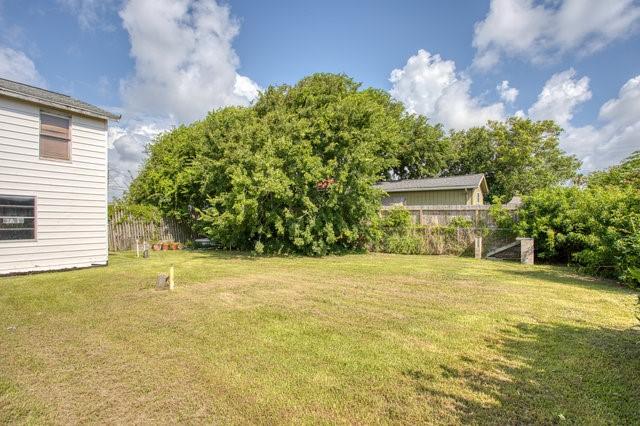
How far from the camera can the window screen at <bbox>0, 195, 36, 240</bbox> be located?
852 cm

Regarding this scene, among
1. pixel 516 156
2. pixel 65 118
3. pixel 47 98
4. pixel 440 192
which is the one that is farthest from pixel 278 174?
pixel 516 156

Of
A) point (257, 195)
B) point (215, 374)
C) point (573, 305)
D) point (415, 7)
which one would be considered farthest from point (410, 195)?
point (215, 374)

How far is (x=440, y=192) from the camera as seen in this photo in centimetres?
2195

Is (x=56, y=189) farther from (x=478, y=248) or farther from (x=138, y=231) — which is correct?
(x=478, y=248)

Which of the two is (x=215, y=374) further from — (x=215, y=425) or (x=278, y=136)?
(x=278, y=136)

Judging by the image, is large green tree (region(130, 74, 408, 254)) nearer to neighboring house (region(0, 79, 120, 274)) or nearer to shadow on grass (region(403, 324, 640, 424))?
neighboring house (region(0, 79, 120, 274))

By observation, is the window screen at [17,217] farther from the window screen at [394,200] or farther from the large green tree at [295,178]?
the window screen at [394,200]

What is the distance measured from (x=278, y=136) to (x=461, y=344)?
35.6 ft

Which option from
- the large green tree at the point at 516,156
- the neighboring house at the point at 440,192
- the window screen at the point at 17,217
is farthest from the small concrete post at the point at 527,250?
the large green tree at the point at 516,156

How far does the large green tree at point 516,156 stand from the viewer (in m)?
30.1

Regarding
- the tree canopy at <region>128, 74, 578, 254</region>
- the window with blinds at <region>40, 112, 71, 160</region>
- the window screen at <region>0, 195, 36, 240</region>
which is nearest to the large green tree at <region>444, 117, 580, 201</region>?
the tree canopy at <region>128, 74, 578, 254</region>

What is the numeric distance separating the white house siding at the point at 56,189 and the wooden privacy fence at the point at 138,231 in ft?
15.2

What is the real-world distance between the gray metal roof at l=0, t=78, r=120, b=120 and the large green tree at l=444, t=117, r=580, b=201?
1201 inches

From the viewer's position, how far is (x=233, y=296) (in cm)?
620
